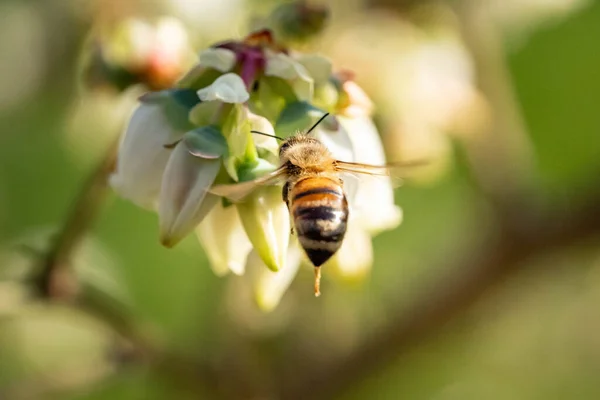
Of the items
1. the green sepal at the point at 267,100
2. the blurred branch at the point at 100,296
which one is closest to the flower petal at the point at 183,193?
the green sepal at the point at 267,100

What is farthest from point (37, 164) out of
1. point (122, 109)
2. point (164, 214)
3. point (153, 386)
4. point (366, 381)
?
point (164, 214)

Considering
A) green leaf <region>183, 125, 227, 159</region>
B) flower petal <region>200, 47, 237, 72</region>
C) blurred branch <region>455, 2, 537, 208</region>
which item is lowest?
green leaf <region>183, 125, 227, 159</region>

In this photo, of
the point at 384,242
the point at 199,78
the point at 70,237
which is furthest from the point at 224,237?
the point at 384,242

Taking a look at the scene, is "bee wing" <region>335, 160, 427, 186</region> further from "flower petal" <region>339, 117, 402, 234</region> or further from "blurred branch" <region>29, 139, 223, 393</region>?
"blurred branch" <region>29, 139, 223, 393</region>

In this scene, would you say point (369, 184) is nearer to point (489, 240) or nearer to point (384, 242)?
point (489, 240)

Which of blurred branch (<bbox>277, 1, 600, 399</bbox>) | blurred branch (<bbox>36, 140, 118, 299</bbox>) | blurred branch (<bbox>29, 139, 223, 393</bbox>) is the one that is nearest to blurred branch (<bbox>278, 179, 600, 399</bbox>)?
blurred branch (<bbox>277, 1, 600, 399</bbox>)

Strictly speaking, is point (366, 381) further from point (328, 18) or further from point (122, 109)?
point (328, 18)

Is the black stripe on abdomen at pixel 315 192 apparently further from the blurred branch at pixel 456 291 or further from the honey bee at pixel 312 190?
the blurred branch at pixel 456 291
